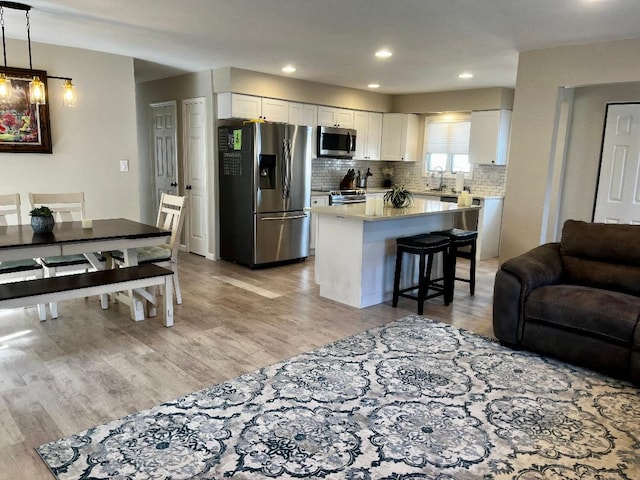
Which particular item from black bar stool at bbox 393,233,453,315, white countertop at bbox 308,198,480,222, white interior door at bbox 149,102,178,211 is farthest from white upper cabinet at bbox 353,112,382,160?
black bar stool at bbox 393,233,453,315

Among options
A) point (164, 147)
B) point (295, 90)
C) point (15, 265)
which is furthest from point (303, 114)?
point (15, 265)

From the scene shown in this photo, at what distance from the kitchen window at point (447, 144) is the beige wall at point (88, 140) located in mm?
4817

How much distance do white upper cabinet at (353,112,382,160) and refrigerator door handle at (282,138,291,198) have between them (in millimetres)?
1916

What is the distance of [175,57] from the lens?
532cm

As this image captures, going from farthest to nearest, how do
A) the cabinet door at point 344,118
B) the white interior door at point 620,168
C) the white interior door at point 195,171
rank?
the cabinet door at point 344,118
the white interior door at point 195,171
the white interior door at point 620,168

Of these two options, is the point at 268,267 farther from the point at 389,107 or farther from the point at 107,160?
the point at 389,107

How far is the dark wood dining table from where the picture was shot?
10.3ft

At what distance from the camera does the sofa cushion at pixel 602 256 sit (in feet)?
11.6

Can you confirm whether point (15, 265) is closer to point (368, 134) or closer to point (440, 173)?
point (368, 134)

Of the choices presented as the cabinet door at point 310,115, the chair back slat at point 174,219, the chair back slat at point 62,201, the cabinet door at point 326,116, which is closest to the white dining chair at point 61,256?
the chair back slat at point 62,201

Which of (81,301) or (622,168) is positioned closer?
(81,301)

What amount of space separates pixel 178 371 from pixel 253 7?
2.64m

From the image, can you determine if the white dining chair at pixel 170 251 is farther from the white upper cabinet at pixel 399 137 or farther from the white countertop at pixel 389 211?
the white upper cabinet at pixel 399 137

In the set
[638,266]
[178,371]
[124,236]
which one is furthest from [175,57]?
[638,266]
